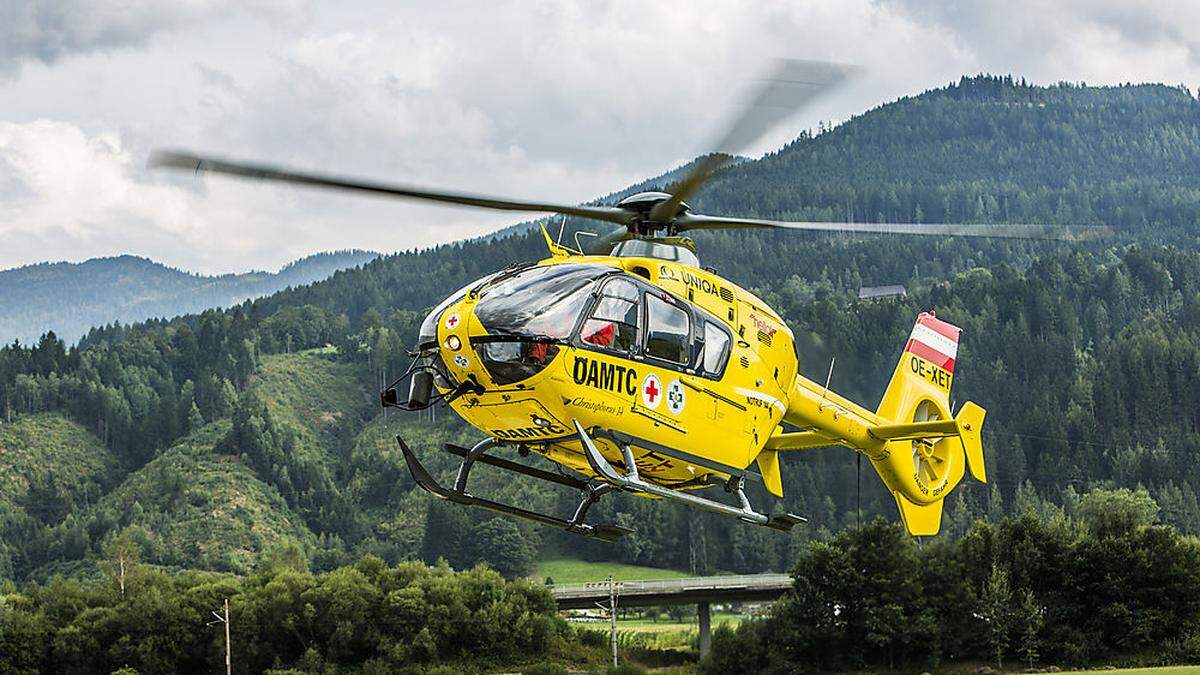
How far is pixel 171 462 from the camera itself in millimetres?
184125

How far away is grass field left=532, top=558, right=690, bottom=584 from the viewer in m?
129

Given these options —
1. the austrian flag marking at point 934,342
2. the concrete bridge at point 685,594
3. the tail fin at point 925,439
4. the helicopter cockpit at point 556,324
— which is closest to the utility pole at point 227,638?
the concrete bridge at point 685,594

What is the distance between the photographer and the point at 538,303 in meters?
19.6

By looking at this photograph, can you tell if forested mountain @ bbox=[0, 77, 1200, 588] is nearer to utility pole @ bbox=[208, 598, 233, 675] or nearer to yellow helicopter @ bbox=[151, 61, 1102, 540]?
utility pole @ bbox=[208, 598, 233, 675]

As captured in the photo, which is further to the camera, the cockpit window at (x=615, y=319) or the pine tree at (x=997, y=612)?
the pine tree at (x=997, y=612)

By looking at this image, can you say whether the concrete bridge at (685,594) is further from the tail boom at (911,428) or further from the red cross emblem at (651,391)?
the red cross emblem at (651,391)

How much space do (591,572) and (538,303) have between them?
115 meters

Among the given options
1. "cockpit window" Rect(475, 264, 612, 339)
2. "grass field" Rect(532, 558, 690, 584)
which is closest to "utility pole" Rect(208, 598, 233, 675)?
"grass field" Rect(532, 558, 690, 584)

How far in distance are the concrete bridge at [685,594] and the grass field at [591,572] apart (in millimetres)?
34382

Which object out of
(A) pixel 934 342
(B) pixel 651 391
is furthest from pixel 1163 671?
(B) pixel 651 391

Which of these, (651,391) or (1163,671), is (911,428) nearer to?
(651,391)

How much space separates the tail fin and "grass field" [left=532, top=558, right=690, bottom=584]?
9894cm

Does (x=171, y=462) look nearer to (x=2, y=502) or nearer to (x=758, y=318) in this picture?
(x=2, y=502)

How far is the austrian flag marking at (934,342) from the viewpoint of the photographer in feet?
97.2
